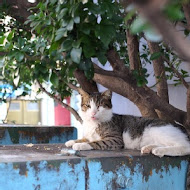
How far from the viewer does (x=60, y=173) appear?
1.42 metres

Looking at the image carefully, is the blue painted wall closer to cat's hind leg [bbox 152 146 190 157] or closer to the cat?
cat's hind leg [bbox 152 146 190 157]

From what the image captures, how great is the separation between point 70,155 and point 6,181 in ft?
1.46

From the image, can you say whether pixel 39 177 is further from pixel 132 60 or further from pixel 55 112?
pixel 55 112

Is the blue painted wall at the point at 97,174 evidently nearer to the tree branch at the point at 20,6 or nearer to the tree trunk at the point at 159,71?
the tree trunk at the point at 159,71

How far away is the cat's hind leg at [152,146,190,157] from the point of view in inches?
69.2

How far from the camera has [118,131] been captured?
2.29m

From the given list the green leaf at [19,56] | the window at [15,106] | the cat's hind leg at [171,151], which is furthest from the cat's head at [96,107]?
the window at [15,106]

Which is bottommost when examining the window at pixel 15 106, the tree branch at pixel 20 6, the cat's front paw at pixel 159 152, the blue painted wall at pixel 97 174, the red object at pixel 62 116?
the blue painted wall at pixel 97 174

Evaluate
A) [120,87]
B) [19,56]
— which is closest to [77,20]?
[19,56]

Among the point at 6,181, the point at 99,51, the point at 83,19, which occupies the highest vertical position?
the point at 83,19

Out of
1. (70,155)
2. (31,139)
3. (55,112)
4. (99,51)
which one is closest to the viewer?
(99,51)

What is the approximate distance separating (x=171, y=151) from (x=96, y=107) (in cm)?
67

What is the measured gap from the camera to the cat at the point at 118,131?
77.7 inches

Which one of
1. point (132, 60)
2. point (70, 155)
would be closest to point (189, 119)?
point (132, 60)
